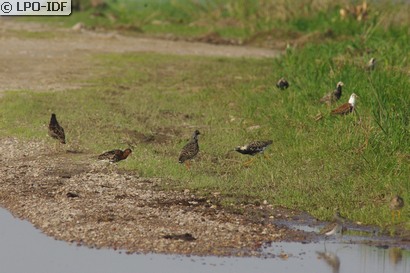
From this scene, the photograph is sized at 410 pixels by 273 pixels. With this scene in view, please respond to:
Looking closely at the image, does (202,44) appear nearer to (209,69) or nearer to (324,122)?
(209,69)

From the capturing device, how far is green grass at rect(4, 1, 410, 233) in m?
11.7

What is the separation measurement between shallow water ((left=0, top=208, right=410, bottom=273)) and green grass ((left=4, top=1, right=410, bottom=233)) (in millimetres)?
1007

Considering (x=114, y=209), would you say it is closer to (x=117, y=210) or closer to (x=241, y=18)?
(x=117, y=210)

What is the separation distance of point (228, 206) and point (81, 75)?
366 inches

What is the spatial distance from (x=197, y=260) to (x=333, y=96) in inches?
238

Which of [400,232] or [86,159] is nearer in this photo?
[400,232]

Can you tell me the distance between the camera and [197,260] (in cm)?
921

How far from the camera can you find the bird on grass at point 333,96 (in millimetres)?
14684

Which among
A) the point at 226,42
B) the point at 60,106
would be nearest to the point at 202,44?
the point at 226,42

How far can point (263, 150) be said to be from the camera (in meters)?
12.9

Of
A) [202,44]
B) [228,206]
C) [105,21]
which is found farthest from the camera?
[105,21]

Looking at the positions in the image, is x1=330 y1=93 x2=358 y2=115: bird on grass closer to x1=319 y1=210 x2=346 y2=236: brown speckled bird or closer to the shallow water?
x1=319 y1=210 x2=346 y2=236: brown speckled bird

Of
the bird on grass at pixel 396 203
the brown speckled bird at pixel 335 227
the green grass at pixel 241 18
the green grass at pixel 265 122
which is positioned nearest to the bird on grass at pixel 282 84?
the green grass at pixel 265 122

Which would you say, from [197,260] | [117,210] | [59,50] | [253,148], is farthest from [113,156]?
[59,50]
